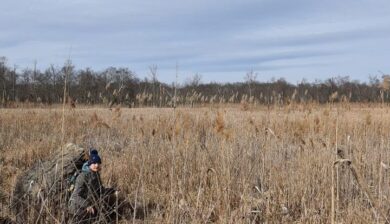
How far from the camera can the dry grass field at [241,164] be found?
3.63 meters

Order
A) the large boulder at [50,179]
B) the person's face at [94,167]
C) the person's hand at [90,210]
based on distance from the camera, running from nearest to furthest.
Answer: the person's hand at [90,210]
the large boulder at [50,179]
the person's face at [94,167]

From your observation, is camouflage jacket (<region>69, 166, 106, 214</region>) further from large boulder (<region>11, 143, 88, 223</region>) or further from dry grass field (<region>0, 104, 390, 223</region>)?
dry grass field (<region>0, 104, 390, 223</region>)

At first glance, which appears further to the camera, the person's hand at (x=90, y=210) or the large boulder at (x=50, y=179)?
the large boulder at (x=50, y=179)

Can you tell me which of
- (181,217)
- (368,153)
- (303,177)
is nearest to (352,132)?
(368,153)

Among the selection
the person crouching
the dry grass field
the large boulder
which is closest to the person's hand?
the person crouching

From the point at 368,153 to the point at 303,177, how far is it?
1321 millimetres

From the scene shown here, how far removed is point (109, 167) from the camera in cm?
581

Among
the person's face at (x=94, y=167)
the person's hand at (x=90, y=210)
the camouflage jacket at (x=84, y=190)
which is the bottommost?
the person's hand at (x=90, y=210)

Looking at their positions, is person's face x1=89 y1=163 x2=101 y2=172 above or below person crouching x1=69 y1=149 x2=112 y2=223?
above

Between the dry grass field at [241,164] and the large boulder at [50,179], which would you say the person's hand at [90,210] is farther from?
the dry grass field at [241,164]

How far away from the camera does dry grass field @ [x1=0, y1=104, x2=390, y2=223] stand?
363 centimetres

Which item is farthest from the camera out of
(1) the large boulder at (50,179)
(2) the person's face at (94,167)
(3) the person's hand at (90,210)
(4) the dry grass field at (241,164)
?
(2) the person's face at (94,167)

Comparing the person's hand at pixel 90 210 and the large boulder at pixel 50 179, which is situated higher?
the large boulder at pixel 50 179

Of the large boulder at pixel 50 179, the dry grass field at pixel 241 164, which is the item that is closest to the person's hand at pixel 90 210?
the large boulder at pixel 50 179
